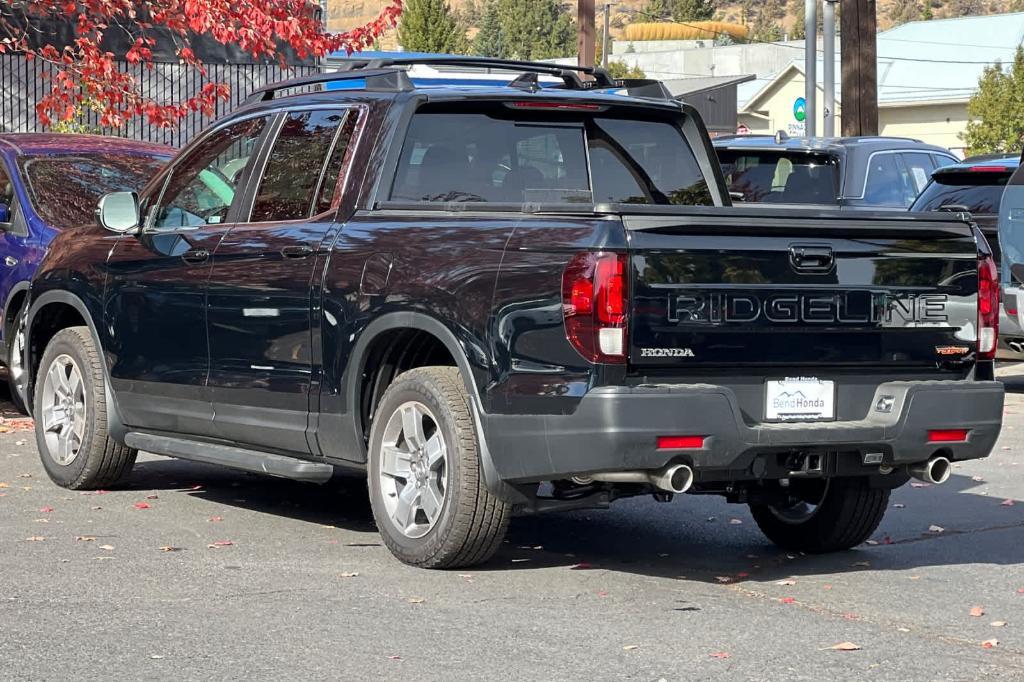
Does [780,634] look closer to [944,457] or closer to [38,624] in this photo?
[944,457]

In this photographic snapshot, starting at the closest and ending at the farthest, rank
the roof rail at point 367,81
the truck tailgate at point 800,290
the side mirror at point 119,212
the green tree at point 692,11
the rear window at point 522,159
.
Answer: the truck tailgate at point 800,290 → the rear window at point 522,159 → the roof rail at point 367,81 → the side mirror at point 119,212 → the green tree at point 692,11

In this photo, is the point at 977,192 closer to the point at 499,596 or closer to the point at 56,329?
the point at 56,329

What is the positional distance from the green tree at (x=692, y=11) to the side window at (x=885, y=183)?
154726mm

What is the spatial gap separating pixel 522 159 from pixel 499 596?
79.7 inches

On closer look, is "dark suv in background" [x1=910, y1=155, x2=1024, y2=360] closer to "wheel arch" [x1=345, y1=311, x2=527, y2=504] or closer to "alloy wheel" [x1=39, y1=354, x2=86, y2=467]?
"alloy wheel" [x1=39, y1=354, x2=86, y2=467]

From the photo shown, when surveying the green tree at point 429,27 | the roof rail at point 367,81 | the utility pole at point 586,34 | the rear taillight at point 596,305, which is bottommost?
the rear taillight at point 596,305

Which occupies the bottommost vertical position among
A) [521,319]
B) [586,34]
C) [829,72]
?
[521,319]

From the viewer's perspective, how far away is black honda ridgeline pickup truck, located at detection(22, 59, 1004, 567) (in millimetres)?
6516

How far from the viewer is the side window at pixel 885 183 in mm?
16391

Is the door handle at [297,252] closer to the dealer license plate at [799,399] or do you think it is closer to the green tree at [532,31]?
the dealer license plate at [799,399]

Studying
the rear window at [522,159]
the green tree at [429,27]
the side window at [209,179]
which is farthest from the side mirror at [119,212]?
the green tree at [429,27]

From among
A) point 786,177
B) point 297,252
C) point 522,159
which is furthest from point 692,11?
point 297,252

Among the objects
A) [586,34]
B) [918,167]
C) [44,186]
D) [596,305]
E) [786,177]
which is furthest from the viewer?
[586,34]

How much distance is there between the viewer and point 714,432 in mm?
6516
